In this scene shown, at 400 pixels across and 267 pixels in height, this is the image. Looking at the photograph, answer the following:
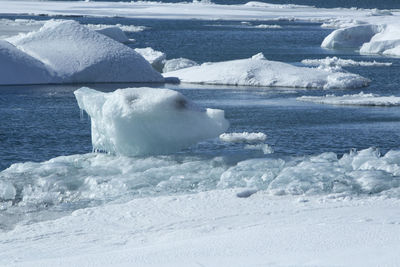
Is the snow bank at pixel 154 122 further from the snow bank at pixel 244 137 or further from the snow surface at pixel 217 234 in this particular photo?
the snow surface at pixel 217 234

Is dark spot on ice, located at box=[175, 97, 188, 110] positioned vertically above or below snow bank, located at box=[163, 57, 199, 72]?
above

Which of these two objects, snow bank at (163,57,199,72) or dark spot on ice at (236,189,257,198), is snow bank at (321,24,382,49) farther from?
dark spot on ice at (236,189,257,198)

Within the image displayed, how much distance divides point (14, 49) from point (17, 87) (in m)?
1.01

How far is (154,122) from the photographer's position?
12.1 metres

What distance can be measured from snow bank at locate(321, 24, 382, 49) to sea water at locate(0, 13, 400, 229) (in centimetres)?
1084

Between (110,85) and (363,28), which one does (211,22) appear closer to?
(363,28)

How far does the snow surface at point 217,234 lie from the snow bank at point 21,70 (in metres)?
13.1

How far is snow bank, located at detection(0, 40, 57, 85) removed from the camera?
71.6ft

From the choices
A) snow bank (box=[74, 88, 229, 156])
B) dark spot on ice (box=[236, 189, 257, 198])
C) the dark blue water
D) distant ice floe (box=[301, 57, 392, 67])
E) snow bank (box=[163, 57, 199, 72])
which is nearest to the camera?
dark spot on ice (box=[236, 189, 257, 198])

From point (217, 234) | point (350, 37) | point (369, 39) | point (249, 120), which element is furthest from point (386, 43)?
point (217, 234)

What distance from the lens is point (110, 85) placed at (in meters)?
22.3

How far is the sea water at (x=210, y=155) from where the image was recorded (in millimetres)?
10195

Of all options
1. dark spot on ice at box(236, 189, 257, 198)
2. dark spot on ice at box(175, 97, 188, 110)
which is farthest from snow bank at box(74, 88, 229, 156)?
dark spot on ice at box(236, 189, 257, 198)

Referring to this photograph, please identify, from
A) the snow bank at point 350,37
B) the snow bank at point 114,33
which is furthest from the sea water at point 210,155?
the snow bank at point 114,33
